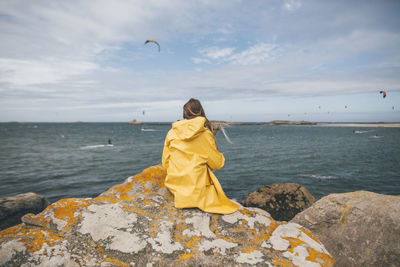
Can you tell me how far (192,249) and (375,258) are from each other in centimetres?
387

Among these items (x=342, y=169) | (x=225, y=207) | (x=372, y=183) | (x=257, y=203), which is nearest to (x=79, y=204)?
(x=225, y=207)

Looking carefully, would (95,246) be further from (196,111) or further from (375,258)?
(375,258)

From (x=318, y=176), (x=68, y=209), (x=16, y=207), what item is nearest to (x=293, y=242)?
(x=68, y=209)

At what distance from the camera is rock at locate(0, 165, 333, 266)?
2.48 meters

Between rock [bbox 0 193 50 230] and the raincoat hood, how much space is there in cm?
847

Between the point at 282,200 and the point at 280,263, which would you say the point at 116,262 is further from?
the point at 282,200

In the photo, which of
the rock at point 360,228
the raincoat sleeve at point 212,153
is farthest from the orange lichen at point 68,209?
the rock at point 360,228

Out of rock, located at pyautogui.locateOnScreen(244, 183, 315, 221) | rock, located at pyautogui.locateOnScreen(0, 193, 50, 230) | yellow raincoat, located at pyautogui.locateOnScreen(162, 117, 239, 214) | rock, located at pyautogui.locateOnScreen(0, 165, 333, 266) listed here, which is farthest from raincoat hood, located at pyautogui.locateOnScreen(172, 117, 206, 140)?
rock, located at pyautogui.locateOnScreen(0, 193, 50, 230)

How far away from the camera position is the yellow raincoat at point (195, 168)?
355 centimetres

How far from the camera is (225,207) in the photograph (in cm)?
363

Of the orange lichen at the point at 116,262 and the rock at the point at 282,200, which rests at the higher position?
the orange lichen at the point at 116,262

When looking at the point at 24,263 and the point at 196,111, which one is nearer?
the point at 24,263

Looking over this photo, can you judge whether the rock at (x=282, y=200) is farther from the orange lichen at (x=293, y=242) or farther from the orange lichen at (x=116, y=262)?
the orange lichen at (x=116, y=262)

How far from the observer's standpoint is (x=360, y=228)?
4312 mm
